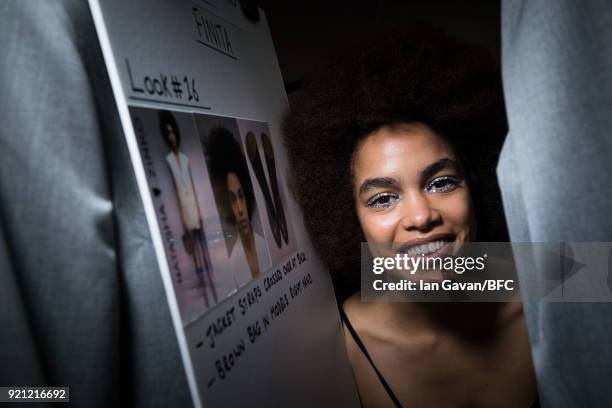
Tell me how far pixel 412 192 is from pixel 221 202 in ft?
1.89

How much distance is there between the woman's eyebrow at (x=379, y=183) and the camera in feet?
3.96

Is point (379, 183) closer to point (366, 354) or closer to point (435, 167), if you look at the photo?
point (435, 167)

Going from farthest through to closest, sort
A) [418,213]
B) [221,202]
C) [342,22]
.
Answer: [342,22]
[418,213]
[221,202]

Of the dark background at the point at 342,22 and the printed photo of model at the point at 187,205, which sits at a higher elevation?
the dark background at the point at 342,22

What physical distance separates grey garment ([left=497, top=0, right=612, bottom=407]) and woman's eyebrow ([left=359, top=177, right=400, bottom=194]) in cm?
38

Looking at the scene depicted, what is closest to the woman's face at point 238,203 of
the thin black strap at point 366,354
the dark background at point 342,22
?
the thin black strap at point 366,354

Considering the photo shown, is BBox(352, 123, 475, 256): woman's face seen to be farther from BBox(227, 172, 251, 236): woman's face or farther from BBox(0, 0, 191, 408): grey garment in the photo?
BBox(0, 0, 191, 408): grey garment

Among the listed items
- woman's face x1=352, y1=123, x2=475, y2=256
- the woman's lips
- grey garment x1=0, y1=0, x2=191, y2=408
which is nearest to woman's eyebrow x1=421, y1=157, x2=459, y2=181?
woman's face x1=352, y1=123, x2=475, y2=256

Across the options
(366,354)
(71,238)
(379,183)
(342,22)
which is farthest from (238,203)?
(342,22)

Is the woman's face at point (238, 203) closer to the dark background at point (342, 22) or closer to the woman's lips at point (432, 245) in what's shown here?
the woman's lips at point (432, 245)

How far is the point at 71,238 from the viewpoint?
77cm

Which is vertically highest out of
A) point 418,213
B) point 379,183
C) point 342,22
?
point 342,22

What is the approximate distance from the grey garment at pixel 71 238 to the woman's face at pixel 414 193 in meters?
0.66

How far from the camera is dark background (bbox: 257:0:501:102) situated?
2230 mm
